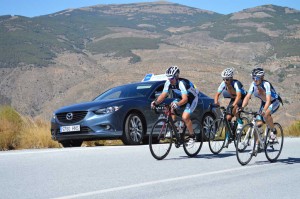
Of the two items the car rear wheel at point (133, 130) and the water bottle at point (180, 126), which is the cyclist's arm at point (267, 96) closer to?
the water bottle at point (180, 126)

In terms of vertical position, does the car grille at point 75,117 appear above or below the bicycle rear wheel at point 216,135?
above

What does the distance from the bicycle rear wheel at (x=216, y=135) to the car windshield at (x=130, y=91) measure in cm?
375

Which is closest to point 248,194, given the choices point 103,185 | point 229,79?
point 103,185

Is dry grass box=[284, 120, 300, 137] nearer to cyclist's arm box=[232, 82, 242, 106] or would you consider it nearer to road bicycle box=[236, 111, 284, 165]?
cyclist's arm box=[232, 82, 242, 106]

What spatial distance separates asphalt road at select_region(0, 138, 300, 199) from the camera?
7.07 metres

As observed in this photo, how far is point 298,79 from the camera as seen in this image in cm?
11975

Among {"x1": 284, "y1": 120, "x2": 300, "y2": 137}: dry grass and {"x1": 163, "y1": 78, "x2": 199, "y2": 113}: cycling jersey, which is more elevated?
{"x1": 163, "y1": 78, "x2": 199, "y2": 113}: cycling jersey

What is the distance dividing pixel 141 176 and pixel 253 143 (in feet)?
8.30

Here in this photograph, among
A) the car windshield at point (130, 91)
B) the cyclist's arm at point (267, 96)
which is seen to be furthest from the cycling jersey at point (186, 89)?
the car windshield at point (130, 91)

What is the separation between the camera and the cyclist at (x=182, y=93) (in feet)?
35.5

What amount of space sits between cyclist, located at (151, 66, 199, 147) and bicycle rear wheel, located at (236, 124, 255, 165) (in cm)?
122

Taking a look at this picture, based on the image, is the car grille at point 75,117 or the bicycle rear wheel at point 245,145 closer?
the bicycle rear wheel at point 245,145

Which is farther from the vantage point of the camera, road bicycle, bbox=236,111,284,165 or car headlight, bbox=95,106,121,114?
car headlight, bbox=95,106,121,114

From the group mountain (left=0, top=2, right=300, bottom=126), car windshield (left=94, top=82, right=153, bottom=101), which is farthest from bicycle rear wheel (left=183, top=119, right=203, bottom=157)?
mountain (left=0, top=2, right=300, bottom=126)
